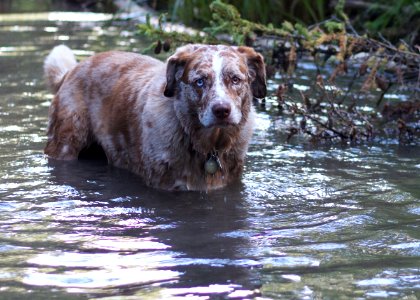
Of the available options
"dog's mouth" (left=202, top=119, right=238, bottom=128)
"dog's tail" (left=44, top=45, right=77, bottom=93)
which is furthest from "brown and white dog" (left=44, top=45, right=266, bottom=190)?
"dog's tail" (left=44, top=45, right=77, bottom=93)

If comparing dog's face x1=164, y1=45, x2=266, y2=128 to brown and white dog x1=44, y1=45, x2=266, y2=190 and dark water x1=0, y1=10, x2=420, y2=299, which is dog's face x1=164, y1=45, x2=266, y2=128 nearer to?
brown and white dog x1=44, y1=45, x2=266, y2=190

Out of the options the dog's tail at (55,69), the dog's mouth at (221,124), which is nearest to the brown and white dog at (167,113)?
the dog's mouth at (221,124)

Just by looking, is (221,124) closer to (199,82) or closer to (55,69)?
(199,82)

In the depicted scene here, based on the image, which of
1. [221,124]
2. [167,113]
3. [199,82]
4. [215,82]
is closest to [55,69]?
[167,113]

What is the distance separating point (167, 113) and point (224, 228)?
133cm

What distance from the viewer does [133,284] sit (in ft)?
15.8

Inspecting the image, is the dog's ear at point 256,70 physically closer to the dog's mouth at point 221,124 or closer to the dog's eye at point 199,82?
the dog's eye at point 199,82

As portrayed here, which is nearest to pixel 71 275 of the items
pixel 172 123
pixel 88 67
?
pixel 172 123

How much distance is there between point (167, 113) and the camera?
277 inches

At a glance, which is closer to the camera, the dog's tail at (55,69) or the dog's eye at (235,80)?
the dog's eye at (235,80)

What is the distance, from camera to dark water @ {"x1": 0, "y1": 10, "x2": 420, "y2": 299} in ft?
15.9

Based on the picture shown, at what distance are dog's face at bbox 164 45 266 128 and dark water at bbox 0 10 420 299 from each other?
706 mm

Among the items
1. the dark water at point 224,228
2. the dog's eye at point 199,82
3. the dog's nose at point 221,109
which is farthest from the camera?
the dog's eye at point 199,82

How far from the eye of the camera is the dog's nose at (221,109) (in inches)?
250
